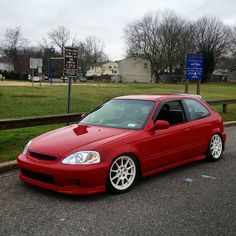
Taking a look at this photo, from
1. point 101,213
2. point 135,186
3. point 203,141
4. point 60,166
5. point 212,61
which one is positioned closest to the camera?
point 101,213

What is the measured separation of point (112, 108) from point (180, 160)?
149 cm

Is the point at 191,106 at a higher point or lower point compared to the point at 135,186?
higher

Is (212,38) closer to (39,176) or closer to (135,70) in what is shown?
(135,70)

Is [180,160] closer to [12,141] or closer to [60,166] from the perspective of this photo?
[60,166]

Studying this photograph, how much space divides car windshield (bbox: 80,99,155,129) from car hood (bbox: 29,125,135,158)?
26 cm

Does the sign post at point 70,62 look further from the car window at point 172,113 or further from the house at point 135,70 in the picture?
the house at point 135,70

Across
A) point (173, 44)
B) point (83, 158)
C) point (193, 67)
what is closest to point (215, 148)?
point (83, 158)

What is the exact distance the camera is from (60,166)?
5.14 m

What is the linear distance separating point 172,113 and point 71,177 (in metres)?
2.53

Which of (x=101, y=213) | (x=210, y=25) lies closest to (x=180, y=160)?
(x=101, y=213)

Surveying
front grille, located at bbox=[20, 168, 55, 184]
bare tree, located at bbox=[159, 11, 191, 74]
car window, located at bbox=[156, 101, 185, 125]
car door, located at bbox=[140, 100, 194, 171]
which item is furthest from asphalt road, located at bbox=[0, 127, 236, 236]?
bare tree, located at bbox=[159, 11, 191, 74]

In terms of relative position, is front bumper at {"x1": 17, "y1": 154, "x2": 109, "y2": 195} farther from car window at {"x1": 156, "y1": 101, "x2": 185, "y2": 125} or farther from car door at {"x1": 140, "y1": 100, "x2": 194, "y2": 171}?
car window at {"x1": 156, "y1": 101, "x2": 185, "y2": 125}

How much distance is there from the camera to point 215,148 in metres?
7.80

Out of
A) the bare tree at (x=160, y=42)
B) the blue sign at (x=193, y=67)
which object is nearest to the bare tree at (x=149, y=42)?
the bare tree at (x=160, y=42)
